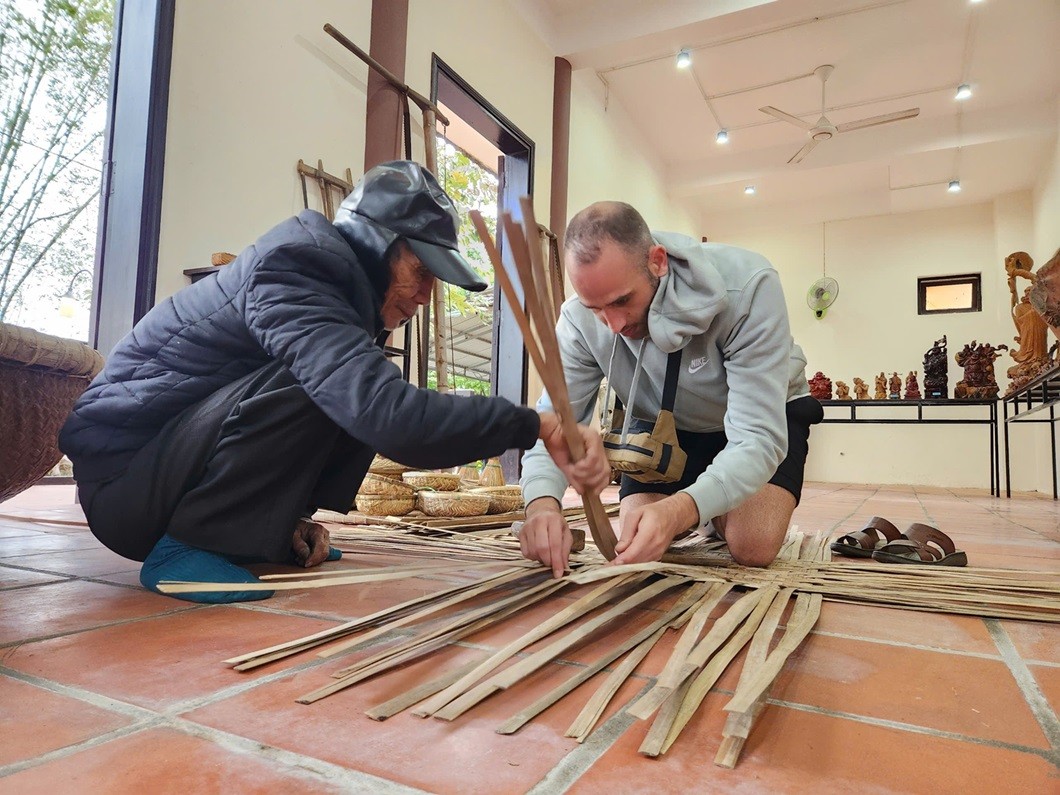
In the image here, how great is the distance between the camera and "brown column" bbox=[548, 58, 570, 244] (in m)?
5.64

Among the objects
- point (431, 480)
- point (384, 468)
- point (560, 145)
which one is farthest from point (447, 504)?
point (560, 145)

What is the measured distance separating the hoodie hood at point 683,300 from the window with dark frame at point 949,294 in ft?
28.8

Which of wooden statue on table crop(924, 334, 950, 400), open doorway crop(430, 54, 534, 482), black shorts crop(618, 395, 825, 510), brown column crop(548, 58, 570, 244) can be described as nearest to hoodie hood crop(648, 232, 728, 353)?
black shorts crop(618, 395, 825, 510)

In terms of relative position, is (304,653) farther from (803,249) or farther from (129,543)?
(803,249)

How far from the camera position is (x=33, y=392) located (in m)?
1.18

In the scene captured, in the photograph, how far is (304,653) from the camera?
3.07 ft

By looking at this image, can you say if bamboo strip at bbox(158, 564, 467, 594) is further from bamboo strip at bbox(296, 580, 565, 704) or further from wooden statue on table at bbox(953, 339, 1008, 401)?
wooden statue on table at bbox(953, 339, 1008, 401)

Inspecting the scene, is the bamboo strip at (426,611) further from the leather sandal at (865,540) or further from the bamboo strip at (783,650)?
the leather sandal at (865,540)

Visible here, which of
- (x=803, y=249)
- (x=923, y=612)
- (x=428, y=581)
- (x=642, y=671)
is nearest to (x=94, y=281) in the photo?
(x=428, y=581)

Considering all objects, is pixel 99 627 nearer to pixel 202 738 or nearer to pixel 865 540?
pixel 202 738

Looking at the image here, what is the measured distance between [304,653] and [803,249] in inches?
391

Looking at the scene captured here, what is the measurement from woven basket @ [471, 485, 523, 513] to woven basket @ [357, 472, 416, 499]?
1.17 ft

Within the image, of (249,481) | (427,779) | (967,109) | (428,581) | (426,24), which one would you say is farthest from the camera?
(967,109)

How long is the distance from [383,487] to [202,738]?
2149 millimetres
